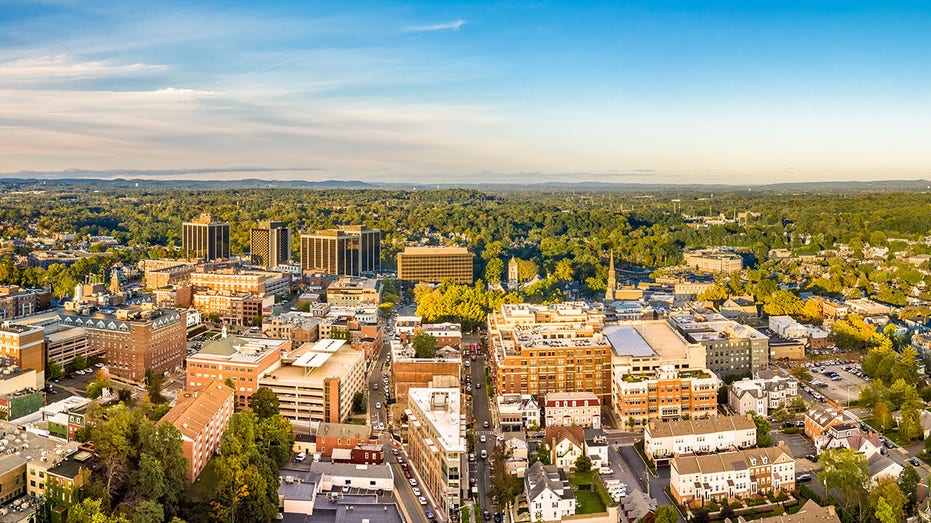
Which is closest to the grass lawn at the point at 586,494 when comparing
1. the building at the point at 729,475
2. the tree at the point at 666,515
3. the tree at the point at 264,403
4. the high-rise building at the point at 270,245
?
the tree at the point at 666,515

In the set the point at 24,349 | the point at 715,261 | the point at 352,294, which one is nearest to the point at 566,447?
the point at 24,349

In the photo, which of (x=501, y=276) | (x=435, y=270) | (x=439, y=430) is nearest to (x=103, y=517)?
(x=439, y=430)

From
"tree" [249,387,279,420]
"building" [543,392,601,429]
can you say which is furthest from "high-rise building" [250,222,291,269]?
"building" [543,392,601,429]

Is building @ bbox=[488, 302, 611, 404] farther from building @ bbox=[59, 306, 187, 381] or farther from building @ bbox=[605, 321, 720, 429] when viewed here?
building @ bbox=[59, 306, 187, 381]

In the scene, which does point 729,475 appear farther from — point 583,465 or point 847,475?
point 583,465

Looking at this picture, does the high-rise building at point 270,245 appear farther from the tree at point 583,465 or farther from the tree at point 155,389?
the tree at point 583,465
